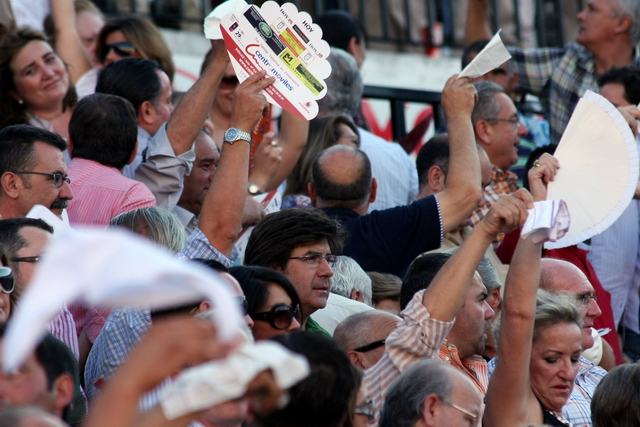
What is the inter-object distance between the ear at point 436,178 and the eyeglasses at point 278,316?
2.18 meters

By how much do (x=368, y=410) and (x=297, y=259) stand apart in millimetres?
896

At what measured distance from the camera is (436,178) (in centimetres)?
544

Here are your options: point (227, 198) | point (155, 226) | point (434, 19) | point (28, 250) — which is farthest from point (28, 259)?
point (434, 19)

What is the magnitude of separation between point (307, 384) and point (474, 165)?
2166mm

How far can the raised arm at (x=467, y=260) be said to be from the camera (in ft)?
11.2

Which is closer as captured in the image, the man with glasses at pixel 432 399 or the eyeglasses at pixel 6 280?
the man with glasses at pixel 432 399

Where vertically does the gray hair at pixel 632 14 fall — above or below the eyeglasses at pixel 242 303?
Answer: below

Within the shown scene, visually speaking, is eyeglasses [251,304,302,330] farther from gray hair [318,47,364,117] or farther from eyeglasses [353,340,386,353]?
gray hair [318,47,364,117]

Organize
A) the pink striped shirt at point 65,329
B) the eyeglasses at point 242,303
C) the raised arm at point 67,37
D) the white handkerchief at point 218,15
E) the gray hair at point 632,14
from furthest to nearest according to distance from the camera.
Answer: the gray hair at point 632,14 → the raised arm at point 67,37 → the white handkerchief at point 218,15 → the pink striped shirt at point 65,329 → the eyeglasses at point 242,303

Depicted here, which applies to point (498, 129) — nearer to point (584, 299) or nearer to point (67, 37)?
point (584, 299)

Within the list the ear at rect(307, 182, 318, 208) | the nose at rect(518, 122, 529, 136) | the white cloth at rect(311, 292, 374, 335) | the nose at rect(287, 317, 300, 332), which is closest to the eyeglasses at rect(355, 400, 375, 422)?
the nose at rect(287, 317, 300, 332)

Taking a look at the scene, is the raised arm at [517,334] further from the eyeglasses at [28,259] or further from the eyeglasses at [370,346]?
the eyeglasses at [28,259]

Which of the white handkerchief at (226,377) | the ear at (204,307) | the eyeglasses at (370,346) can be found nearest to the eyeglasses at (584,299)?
the eyeglasses at (370,346)

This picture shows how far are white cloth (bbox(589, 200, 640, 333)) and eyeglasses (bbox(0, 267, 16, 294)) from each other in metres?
3.79
